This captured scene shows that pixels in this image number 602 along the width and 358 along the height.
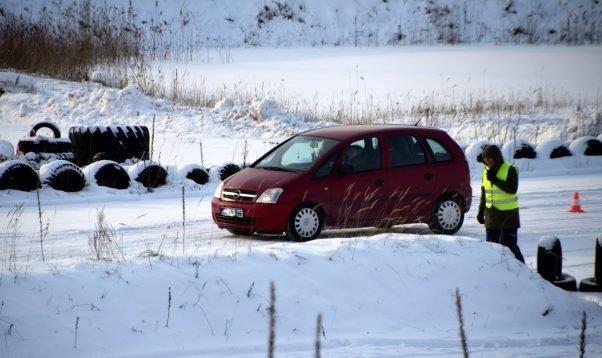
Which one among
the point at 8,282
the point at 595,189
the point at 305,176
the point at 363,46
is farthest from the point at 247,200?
the point at 363,46

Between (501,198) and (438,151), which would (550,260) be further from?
(438,151)

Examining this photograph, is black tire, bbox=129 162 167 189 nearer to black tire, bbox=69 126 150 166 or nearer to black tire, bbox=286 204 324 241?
black tire, bbox=69 126 150 166

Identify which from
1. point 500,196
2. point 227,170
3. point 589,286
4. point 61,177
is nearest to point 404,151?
point 500,196

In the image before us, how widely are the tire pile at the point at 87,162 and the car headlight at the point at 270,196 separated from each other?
202 inches

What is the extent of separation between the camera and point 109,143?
1906 centimetres

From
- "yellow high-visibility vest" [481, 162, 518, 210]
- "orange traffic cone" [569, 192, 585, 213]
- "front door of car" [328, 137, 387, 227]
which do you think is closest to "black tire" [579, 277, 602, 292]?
"yellow high-visibility vest" [481, 162, 518, 210]

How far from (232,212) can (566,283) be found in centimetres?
459

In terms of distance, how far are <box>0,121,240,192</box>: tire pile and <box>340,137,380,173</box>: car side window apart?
5.25 metres

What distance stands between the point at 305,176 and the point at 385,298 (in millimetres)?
3627

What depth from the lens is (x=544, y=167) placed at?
19766 millimetres

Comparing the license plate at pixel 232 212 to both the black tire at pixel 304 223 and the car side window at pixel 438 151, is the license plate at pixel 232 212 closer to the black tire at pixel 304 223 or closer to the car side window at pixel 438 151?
the black tire at pixel 304 223

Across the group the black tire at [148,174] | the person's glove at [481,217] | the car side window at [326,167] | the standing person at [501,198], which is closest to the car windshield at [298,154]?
the car side window at [326,167]

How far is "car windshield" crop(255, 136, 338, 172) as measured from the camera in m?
12.5

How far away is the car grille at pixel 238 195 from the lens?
12156 mm
